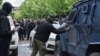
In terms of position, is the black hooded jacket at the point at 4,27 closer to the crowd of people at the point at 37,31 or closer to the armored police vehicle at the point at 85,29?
the crowd of people at the point at 37,31

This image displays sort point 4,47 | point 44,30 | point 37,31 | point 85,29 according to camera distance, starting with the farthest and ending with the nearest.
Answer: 1. point 37,31
2. point 44,30
3. point 85,29
4. point 4,47

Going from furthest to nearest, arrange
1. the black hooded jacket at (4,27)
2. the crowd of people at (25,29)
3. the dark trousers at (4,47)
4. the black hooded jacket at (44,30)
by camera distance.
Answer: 1. the crowd of people at (25,29)
2. the black hooded jacket at (44,30)
3. the dark trousers at (4,47)
4. the black hooded jacket at (4,27)

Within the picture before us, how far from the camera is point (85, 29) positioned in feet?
35.6

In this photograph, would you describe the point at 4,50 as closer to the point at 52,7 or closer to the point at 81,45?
the point at 81,45

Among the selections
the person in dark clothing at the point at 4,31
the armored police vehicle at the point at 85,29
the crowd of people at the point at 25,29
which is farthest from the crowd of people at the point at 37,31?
the crowd of people at the point at 25,29

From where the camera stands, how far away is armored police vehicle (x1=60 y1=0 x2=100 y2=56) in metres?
10.3

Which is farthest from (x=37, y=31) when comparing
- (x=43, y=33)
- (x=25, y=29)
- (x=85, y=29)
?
(x=25, y=29)

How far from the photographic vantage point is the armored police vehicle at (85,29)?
10.3 m

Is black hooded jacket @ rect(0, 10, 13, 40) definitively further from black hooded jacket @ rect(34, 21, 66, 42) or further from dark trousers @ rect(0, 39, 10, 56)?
black hooded jacket @ rect(34, 21, 66, 42)

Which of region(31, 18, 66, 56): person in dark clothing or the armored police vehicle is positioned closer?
the armored police vehicle

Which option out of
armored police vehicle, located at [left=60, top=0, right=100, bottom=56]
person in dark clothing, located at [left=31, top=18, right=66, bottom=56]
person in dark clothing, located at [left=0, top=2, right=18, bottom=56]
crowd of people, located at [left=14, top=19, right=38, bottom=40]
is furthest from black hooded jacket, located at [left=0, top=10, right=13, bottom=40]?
crowd of people, located at [left=14, top=19, right=38, bottom=40]

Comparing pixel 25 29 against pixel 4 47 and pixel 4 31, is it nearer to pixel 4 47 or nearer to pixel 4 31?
pixel 4 47

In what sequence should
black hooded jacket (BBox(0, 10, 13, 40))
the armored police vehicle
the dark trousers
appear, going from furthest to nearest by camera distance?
the armored police vehicle, the dark trousers, black hooded jacket (BBox(0, 10, 13, 40))

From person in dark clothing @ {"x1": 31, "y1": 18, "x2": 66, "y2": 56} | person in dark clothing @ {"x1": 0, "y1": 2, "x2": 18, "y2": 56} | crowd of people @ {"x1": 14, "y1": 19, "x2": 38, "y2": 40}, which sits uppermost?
person in dark clothing @ {"x1": 0, "y1": 2, "x2": 18, "y2": 56}
